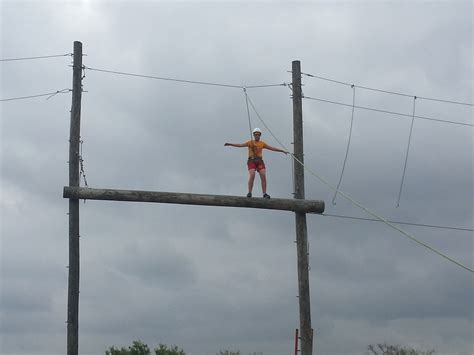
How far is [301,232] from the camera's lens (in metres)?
18.2

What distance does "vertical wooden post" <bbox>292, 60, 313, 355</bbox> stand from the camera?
698 inches

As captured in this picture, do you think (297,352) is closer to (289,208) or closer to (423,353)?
(289,208)

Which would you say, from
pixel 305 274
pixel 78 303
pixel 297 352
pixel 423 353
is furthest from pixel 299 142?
pixel 423 353

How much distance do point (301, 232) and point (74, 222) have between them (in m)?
4.62

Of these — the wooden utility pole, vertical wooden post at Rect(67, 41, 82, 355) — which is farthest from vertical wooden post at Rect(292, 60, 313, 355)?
vertical wooden post at Rect(67, 41, 82, 355)

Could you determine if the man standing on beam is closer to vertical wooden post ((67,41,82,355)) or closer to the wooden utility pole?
the wooden utility pole

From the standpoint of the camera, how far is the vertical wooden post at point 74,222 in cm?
1698

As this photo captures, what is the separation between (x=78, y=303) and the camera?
17125 mm

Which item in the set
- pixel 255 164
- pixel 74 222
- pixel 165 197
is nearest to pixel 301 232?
pixel 255 164

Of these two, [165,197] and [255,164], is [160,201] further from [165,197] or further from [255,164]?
[255,164]

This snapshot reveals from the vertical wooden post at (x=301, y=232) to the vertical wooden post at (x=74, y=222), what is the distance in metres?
4.48

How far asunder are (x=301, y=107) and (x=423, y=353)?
862 centimetres

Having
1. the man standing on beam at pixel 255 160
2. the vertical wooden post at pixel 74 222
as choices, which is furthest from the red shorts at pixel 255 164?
the vertical wooden post at pixel 74 222

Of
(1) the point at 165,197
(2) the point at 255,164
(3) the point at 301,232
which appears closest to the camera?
(1) the point at 165,197
